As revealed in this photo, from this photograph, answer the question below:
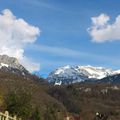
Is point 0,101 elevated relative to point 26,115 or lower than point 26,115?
elevated

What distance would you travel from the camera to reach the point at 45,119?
362 ft

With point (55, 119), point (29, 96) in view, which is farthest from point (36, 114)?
point (29, 96)

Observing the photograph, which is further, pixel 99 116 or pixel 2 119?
pixel 99 116

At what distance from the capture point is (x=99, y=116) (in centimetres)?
9688

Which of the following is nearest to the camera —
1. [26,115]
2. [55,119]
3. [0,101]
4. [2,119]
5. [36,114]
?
[2,119]

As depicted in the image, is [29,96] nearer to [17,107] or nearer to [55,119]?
[17,107]

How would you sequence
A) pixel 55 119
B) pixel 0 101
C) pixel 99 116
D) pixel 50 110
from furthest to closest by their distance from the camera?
pixel 50 110, pixel 55 119, pixel 99 116, pixel 0 101

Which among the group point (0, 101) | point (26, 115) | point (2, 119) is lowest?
point (2, 119)

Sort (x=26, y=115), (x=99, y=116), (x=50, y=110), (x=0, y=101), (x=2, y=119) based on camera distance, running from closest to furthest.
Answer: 1. (x=2, y=119)
2. (x=26, y=115)
3. (x=0, y=101)
4. (x=99, y=116)
5. (x=50, y=110)

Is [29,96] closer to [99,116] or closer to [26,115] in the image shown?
[26,115]

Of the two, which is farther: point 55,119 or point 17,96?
point 55,119

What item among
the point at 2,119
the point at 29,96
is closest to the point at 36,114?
the point at 29,96

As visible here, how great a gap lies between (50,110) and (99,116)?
23934 mm

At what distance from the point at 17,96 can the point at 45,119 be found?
175 feet
